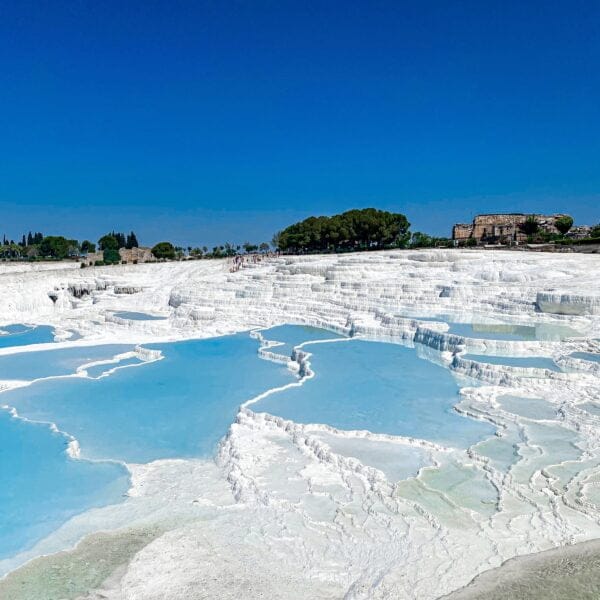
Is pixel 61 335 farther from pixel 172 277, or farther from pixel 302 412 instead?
pixel 172 277

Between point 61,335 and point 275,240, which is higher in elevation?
point 275,240

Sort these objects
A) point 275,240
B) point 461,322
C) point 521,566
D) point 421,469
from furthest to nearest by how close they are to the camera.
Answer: point 275,240 → point 461,322 → point 421,469 → point 521,566

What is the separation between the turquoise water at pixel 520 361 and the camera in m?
10.1

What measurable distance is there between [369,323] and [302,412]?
22.8ft

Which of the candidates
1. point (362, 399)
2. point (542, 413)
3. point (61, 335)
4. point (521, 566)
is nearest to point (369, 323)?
point (362, 399)

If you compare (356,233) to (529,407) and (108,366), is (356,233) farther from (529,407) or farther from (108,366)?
(529,407)

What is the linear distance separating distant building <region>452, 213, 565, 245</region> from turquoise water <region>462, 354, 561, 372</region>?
3115 cm

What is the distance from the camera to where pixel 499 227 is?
43969mm

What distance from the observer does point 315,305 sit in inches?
707

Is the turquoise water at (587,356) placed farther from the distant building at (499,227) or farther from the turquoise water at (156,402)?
the distant building at (499,227)

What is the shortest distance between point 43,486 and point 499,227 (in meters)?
42.7

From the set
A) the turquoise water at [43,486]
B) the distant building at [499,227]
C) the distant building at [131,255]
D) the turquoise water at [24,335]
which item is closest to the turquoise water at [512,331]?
the turquoise water at [43,486]

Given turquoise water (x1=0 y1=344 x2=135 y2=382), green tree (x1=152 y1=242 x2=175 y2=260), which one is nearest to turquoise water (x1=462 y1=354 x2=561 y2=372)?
turquoise water (x1=0 y1=344 x2=135 y2=382)

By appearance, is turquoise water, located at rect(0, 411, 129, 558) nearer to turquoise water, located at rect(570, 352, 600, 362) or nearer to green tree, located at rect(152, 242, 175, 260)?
turquoise water, located at rect(570, 352, 600, 362)
